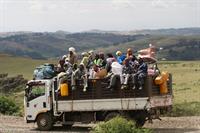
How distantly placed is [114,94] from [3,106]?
40.9 feet

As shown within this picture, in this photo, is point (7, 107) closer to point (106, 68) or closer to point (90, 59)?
point (90, 59)

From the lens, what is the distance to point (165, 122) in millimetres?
24188

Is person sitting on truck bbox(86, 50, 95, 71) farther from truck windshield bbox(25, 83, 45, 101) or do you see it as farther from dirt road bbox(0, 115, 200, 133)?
dirt road bbox(0, 115, 200, 133)

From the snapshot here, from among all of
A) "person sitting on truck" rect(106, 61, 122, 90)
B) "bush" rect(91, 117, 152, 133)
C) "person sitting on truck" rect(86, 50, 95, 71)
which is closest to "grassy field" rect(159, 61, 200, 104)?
"person sitting on truck" rect(86, 50, 95, 71)

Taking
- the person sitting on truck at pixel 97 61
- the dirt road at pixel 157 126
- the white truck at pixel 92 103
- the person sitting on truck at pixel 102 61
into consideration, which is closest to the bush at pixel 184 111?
the dirt road at pixel 157 126

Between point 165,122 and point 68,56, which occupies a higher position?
point 68,56

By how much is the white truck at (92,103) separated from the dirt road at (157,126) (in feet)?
2.53

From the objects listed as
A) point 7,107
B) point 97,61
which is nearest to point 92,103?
point 97,61

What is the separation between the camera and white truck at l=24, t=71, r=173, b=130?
66.3 feet

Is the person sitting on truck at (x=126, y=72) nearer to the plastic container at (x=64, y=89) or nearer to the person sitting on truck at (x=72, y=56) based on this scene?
the plastic container at (x=64, y=89)

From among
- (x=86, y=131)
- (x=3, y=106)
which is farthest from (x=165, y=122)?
(x=3, y=106)

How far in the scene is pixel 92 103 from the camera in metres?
20.9

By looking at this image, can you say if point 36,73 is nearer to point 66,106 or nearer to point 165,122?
point 66,106

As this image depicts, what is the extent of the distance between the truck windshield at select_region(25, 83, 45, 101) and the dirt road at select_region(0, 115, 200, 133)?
59.8 inches
